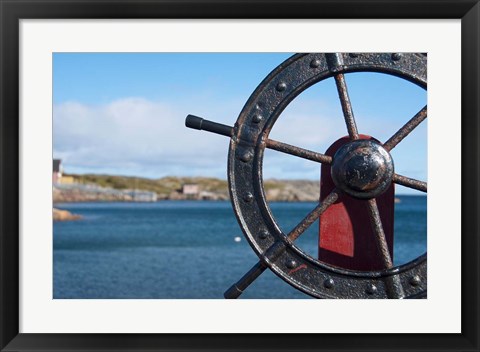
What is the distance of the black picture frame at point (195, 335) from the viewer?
9.14 ft

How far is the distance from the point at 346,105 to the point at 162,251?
113ft

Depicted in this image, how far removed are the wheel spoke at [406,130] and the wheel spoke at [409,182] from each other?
0.41 ft

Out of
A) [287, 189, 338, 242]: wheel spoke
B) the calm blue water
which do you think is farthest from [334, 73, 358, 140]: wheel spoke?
the calm blue water

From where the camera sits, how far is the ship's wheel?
2775mm

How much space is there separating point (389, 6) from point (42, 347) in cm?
201

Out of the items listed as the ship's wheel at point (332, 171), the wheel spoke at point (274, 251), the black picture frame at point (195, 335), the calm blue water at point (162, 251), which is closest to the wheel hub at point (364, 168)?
the ship's wheel at point (332, 171)

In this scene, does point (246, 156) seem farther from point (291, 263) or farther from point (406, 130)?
point (406, 130)

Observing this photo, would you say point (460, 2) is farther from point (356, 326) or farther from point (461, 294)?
point (356, 326)

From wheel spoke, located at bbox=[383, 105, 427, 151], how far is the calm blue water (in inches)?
518

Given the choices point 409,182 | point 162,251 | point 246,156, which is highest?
point 246,156

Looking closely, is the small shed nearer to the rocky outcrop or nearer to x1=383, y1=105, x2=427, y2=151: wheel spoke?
the rocky outcrop

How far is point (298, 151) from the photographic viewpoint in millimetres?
2861

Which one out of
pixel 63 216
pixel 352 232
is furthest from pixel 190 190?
pixel 352 232

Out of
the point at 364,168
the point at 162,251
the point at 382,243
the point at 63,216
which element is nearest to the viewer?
the point at 364,168
